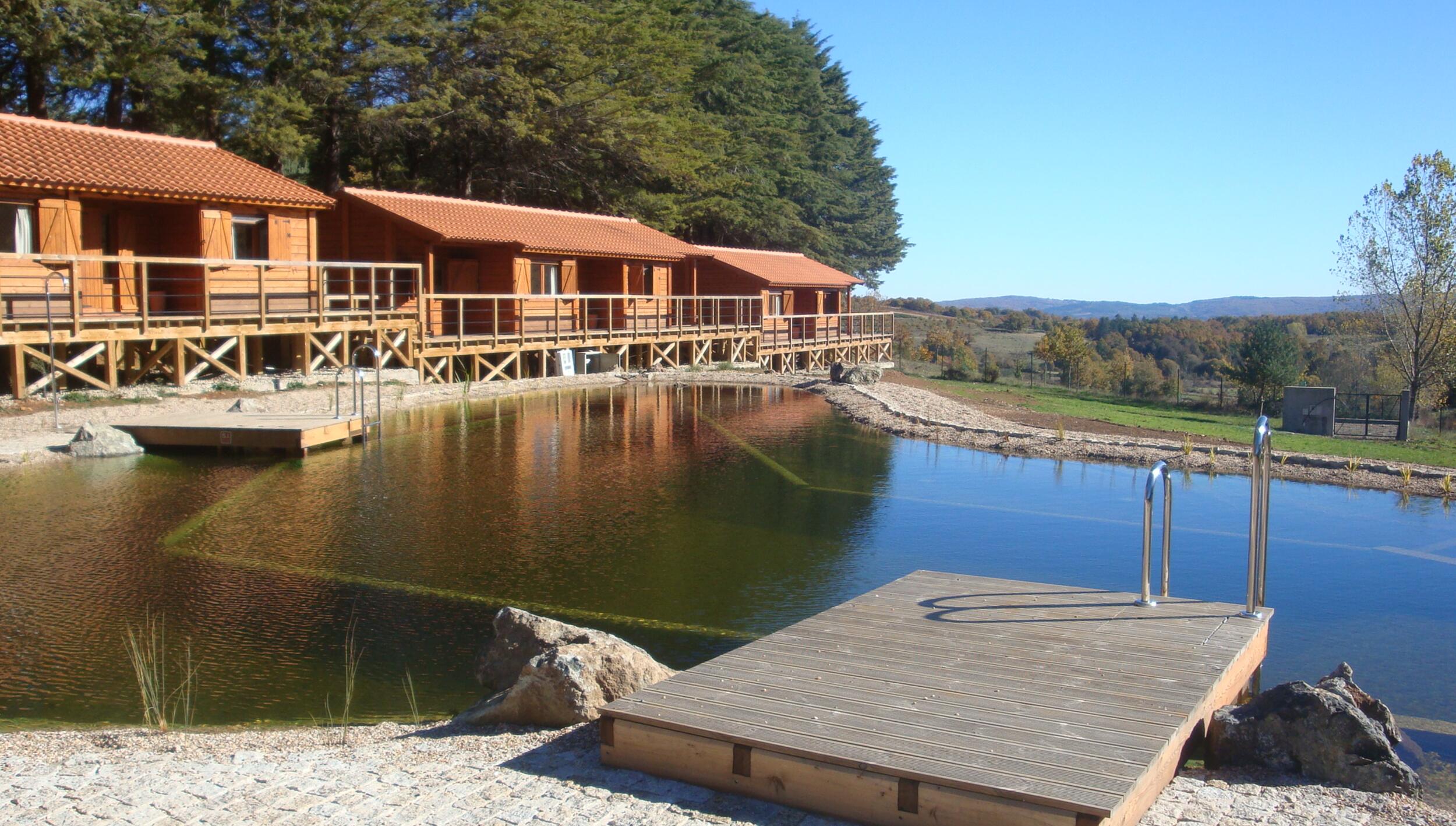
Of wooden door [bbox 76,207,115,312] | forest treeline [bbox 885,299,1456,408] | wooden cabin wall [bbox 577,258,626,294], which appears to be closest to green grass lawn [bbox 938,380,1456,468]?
forest treeline [bbox 885,299,1456,408]

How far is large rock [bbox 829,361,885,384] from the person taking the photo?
33.7m

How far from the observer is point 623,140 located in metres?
41.1

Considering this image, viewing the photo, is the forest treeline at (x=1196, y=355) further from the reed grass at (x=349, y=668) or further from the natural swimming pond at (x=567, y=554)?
the reed grass at (x=349, y=668)

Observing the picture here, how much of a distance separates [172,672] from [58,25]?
79.3 ft

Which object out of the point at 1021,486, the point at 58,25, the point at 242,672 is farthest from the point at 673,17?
the point at 242,672

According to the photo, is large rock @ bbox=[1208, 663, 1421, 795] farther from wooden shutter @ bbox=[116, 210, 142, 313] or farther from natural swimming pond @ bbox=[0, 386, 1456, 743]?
wooden shutter @ bbox=[116, 210, 142, 313]

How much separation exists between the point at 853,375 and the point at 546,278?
9433 mm

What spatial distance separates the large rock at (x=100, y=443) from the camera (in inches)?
639

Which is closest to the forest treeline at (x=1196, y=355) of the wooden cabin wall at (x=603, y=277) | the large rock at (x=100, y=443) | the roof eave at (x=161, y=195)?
the wooden cabin wall at (x=603, y=277)

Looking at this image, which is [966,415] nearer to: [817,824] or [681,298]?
[681,298]

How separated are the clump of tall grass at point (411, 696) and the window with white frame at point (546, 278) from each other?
82.5 ft

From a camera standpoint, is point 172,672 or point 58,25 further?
point 58,25

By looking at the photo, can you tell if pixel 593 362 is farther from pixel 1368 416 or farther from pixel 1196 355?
pixel 1196 355

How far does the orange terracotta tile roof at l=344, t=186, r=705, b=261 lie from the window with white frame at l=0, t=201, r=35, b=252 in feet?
29.7
